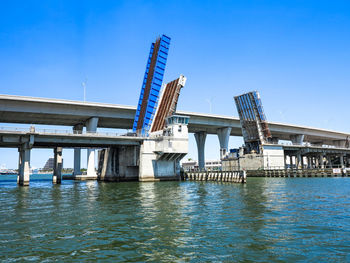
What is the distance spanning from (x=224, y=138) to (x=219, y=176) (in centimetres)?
2795

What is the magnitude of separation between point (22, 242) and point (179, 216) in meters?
7.23

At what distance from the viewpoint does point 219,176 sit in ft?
153

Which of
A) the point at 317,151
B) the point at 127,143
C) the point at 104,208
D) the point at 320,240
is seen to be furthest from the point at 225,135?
the point at 320,240

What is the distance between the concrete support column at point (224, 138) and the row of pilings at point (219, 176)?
21855 millimetres

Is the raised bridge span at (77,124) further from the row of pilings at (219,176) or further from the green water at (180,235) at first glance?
the green water at (180,235)

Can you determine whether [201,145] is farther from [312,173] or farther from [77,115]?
[77,115]

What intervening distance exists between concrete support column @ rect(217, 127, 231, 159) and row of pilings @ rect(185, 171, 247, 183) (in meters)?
21.9

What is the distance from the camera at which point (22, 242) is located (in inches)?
392

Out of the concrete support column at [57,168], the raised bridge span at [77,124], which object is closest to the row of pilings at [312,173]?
the raised bridge span at [77,124]

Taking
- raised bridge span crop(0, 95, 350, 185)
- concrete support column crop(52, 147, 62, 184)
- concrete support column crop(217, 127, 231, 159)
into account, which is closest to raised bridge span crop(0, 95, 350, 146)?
raised bridge span crop(0, 95, 350, 185)

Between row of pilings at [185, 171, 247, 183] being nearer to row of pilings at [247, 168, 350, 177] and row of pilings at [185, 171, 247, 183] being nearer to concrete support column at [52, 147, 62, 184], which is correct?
row of pilings at [247, 168, 350, 177]

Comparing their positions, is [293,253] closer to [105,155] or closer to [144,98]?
[144,98]

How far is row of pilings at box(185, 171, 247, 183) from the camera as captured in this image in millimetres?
40456

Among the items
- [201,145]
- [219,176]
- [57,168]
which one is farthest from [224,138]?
[57,168]
